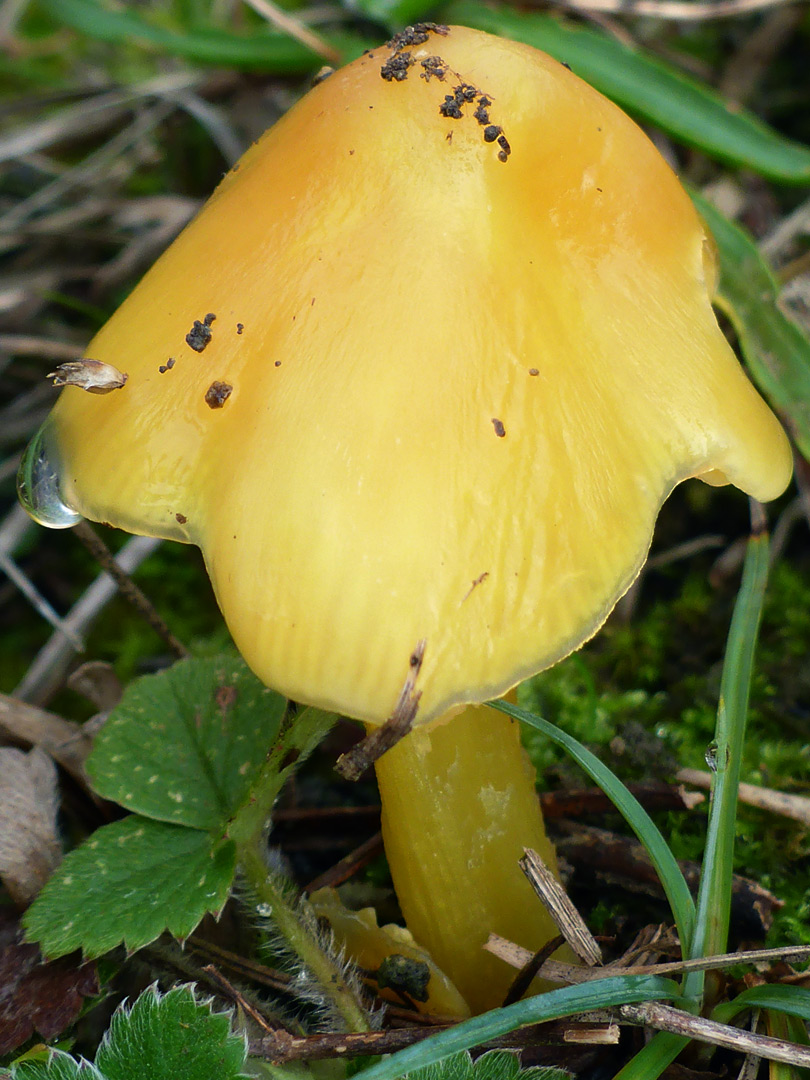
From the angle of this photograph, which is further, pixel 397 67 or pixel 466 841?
pixel 466 841

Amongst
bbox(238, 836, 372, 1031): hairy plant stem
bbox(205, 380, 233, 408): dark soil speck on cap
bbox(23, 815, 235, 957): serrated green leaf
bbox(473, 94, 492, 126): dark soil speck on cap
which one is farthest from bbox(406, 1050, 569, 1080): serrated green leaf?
bbox(473, 94, 492, 126): dark soil speck on cap

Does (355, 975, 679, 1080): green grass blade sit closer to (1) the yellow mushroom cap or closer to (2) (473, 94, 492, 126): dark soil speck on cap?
(1) the yellow mushroom cap

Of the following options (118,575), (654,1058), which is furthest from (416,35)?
(654,1058)

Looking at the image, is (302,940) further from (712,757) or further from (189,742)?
(712,757)

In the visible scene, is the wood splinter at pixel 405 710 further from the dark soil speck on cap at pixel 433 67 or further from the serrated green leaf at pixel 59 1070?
the dark soil speck on cap at pixel 433 67

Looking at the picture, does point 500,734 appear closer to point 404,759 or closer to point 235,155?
point 404,759
